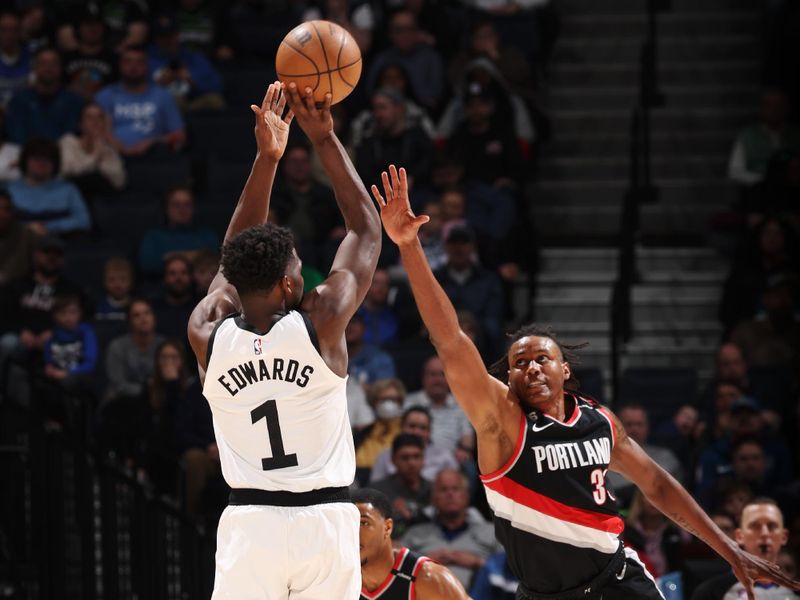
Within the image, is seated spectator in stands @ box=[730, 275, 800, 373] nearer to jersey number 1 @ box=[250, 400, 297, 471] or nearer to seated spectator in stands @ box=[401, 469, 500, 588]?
seated spectator in stands @ box=[401, 469, 500, 588]

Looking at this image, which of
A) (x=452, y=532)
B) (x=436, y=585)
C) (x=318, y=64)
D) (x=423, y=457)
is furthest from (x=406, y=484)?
(x=318, y=64)

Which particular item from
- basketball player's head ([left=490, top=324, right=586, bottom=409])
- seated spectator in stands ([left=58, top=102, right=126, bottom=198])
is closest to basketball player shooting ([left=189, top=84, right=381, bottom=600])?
basketball player's head ([left=490, top=324, right=586, bottom=409])

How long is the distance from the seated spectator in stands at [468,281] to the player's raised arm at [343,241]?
5984mm

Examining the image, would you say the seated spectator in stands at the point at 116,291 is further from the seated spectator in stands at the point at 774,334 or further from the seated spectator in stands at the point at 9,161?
the seated spectator in stands at the point at 774,334

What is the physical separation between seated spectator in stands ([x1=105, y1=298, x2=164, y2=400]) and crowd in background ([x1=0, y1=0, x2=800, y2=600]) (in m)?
0.02

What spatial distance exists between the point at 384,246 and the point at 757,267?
2.97 meters

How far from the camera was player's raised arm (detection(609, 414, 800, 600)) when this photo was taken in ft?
20.8

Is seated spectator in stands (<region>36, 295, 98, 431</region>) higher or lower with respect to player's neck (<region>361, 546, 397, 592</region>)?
higher

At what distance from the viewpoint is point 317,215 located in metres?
12.5

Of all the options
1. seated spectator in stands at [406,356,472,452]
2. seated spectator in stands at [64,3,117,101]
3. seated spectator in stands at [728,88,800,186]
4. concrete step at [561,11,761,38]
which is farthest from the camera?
concrete step at [561,11,761,38]

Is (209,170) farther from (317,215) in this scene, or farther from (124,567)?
(124,567)

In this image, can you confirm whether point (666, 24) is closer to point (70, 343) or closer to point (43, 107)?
point (43, 107)

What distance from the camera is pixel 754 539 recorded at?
7.68m

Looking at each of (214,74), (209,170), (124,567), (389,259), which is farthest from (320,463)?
(214,74)
